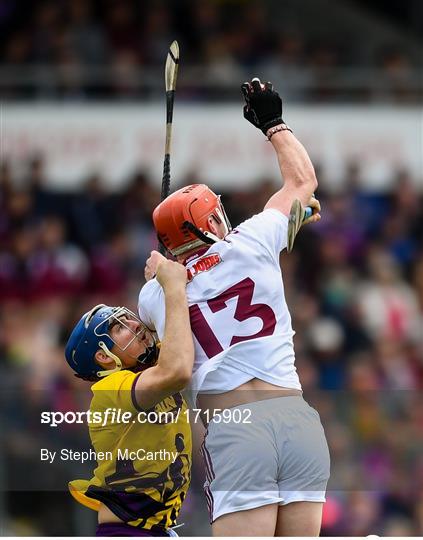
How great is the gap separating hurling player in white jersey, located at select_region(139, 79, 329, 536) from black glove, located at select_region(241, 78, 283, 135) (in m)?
0.22

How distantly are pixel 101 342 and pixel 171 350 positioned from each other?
439 millimetres

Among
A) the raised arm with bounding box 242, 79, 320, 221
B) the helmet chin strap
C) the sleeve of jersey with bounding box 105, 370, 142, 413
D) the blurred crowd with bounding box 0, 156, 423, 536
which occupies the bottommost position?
the blurred crowd with bounding box 0, 156, 423, 536

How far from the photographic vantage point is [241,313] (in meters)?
4.82

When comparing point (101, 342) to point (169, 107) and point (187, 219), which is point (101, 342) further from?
point (169, 107)

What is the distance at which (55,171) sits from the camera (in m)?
11.7

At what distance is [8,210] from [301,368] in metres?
2.80

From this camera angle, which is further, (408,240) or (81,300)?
(408,240)

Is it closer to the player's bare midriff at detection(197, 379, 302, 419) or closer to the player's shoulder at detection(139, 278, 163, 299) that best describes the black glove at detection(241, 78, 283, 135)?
the player's shoulder at detection(139, 278, 163, 299)

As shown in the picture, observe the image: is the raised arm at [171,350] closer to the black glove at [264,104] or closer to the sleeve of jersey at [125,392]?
the sleeve of jersey at [125,392]

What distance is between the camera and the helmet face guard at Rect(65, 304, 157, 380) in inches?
198

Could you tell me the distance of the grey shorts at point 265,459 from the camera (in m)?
4.70

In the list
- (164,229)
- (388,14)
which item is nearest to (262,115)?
(164,229)

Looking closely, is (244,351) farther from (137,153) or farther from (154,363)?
(137,153)

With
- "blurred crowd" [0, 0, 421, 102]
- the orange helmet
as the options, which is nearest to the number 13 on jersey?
the orange helmet
